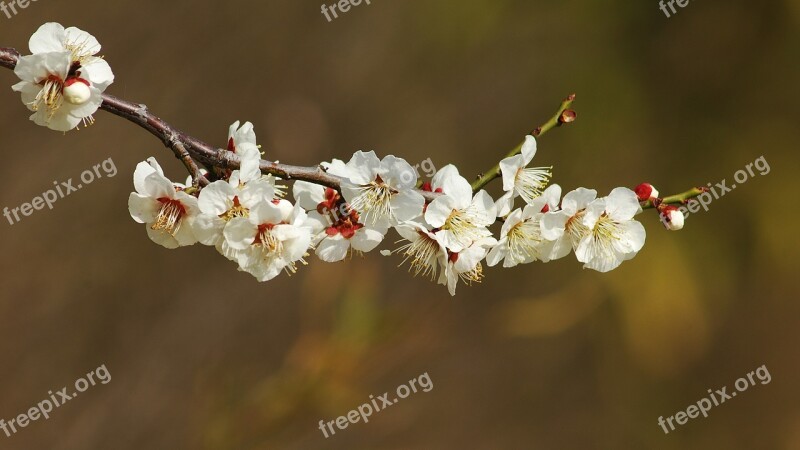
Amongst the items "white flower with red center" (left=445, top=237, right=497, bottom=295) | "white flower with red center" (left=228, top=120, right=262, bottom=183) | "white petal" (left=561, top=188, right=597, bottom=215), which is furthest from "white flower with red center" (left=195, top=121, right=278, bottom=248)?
"white petal" (left=561, top=188, right=597, bottom=215)

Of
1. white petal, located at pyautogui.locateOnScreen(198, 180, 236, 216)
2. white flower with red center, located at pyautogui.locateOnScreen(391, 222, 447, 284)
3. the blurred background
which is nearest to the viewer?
white petal, located at pyautogui.locateOnScreen(198, 180, 236, 216)

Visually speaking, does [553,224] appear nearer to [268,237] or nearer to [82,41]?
[268,237]

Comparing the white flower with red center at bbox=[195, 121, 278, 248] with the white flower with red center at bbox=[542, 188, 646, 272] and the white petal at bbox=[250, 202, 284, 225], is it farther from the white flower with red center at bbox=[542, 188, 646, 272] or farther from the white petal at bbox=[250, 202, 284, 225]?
the white flower with red center at bbox=[542, 188, 646, 272]

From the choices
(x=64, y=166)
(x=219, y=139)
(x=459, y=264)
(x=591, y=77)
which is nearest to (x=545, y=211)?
(x=459, y=264)

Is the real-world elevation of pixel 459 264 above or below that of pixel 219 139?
below

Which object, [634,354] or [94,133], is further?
[634,354]

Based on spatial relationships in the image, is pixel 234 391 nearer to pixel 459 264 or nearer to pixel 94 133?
pixel 94 133

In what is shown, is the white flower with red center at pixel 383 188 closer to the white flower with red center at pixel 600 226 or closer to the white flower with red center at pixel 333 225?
the white flower with red center at pixel 333 225
